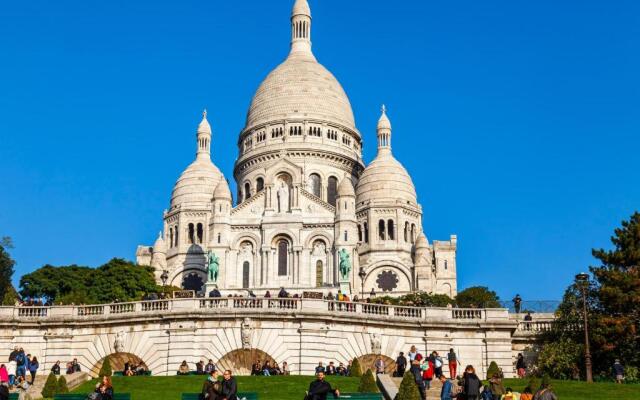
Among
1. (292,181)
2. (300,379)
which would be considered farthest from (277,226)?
(300,379)

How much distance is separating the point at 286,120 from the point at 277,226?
1758 cm

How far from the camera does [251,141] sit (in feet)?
363

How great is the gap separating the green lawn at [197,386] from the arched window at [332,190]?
231 ft

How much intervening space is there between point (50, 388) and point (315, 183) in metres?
74.8

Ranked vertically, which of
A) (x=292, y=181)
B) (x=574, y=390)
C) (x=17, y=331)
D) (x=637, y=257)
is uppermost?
(x=292, y=181)

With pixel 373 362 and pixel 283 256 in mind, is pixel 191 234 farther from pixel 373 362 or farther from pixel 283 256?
pixel 373 362

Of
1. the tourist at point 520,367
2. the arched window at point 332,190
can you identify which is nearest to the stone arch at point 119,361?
the tourist at point 520,367

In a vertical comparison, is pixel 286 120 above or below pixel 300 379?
above

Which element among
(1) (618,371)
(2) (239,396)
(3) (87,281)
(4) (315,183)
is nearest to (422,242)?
(4) (315,183)

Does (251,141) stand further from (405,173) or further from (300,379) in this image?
(300,379)

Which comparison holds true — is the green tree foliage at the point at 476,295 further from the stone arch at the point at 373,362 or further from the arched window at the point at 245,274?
the stone arch at the point at 373,362

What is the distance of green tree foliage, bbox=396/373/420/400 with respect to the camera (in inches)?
1031

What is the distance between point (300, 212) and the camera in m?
95.4

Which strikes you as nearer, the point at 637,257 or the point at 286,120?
the point at 637,257
